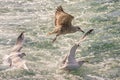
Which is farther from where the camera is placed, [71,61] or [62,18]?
[62,18]

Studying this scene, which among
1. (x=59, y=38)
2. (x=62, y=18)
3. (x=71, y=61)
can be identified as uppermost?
(x=62, y=18)

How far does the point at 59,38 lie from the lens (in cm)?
1412

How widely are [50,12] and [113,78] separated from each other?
7211 mm

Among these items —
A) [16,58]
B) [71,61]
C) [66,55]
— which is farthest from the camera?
[66,55]

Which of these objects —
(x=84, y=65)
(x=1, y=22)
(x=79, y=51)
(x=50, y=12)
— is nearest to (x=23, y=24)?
(x=1, y=22)

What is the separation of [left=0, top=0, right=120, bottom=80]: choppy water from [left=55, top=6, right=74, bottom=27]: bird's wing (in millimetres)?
808

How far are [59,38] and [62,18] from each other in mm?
1940

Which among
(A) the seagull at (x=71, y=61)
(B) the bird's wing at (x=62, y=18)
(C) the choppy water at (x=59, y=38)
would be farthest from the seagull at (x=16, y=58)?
(B) the bird's wing at (x=62, y=18)

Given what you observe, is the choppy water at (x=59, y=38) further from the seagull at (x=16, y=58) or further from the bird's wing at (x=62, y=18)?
the bird's wing at (x=62, y=18)

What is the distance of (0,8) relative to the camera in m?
18.4

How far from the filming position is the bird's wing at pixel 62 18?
38.9 feet

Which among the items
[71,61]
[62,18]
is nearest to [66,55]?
[71,61]

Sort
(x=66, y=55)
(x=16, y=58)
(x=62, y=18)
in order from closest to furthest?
(x=16, y=58)
(x=66, y=55)
(x=62, y=18)

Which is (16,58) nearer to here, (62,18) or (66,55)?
(66,55)
